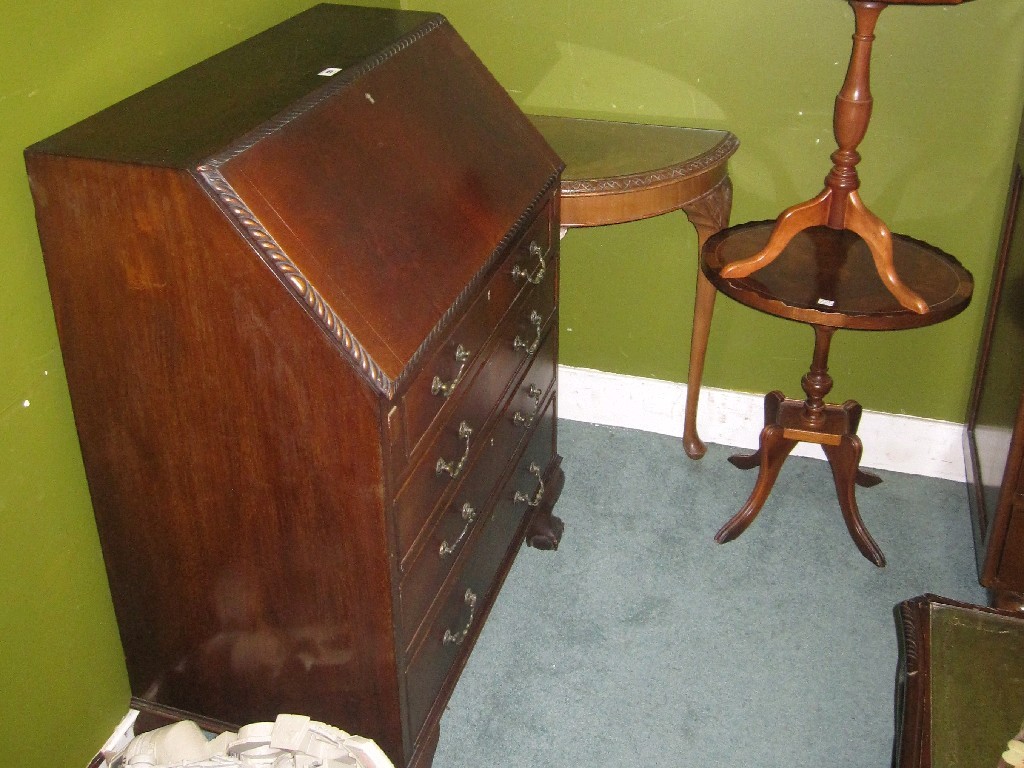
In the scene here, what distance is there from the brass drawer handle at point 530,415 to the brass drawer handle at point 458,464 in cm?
29

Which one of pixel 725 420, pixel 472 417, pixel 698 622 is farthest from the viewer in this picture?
pixel 725 420

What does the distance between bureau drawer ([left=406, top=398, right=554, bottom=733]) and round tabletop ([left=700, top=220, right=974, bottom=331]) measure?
53cm

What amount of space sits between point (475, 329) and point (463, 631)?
1.96 ft

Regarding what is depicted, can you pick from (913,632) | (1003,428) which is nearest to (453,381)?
(913,632)

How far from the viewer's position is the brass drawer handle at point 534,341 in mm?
2044

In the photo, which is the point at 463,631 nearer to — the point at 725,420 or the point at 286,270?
the point at 286,270

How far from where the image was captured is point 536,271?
2.08 meters

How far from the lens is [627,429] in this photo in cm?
303

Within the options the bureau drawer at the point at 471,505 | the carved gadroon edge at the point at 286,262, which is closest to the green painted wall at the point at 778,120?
the bureau drawer at the point at 471,505

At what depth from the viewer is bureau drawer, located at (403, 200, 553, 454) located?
1.58 meters

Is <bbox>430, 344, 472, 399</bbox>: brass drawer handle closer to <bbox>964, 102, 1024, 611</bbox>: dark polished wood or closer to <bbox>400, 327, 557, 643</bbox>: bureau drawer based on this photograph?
<bbox>400, 327, 557, 643</bbox>: bureau drawer

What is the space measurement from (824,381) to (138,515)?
156 cm

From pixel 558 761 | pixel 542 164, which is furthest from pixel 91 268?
pixel 558 761

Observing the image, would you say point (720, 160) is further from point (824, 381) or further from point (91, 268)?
point (91, 268)
